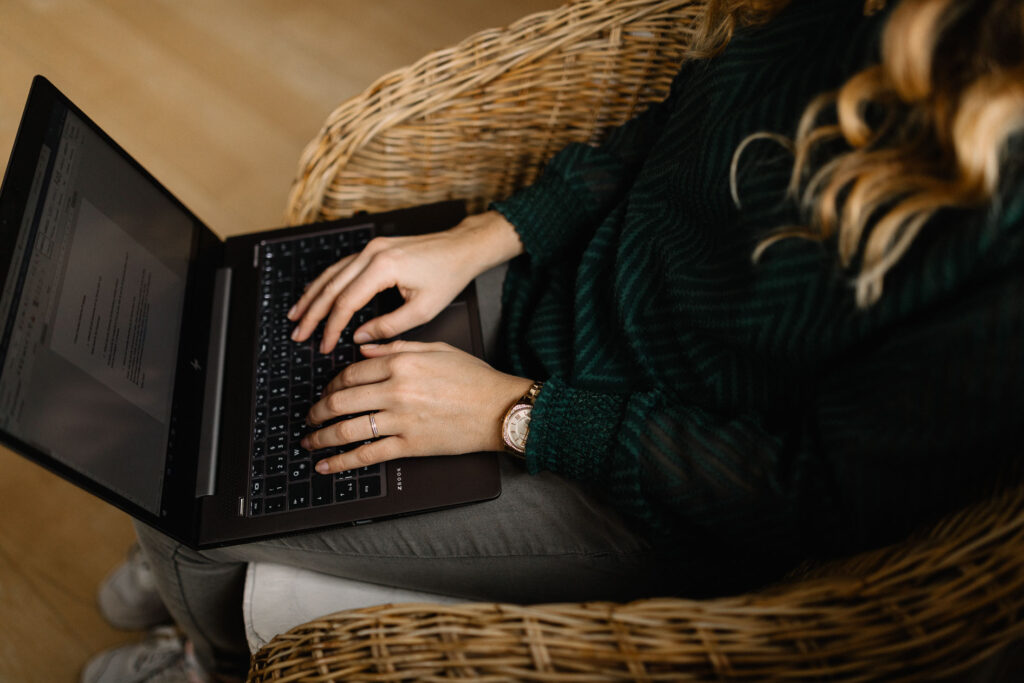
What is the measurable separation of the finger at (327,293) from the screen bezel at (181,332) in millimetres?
135

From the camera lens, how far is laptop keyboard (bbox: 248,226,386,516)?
0.74 metres

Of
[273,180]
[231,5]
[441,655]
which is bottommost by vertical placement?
[441,655]

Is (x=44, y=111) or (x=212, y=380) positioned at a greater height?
(x=44, y=111)

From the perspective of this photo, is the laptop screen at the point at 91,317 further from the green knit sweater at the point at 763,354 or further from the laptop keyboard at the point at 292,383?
the green knit sweater at the point at 763,354

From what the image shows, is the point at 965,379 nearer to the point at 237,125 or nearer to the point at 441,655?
the point at 441,655

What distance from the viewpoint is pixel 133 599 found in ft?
3.80

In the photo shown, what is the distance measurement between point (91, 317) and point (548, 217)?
55 centimetres

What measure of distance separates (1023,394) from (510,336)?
573 millimetres

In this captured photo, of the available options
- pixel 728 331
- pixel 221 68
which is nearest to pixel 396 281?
pixel 728 331

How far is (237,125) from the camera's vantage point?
1650 millimetres

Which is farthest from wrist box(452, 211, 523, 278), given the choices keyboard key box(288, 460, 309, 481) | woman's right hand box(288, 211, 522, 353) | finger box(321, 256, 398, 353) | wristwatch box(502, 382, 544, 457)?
keyboard key box(288, 460, 309, 481)

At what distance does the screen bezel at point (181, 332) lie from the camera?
597 millimetres

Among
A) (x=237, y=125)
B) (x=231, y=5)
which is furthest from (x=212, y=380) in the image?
(x=231, y=5)

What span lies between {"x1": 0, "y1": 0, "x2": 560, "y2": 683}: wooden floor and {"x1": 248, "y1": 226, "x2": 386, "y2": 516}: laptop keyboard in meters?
0.70
